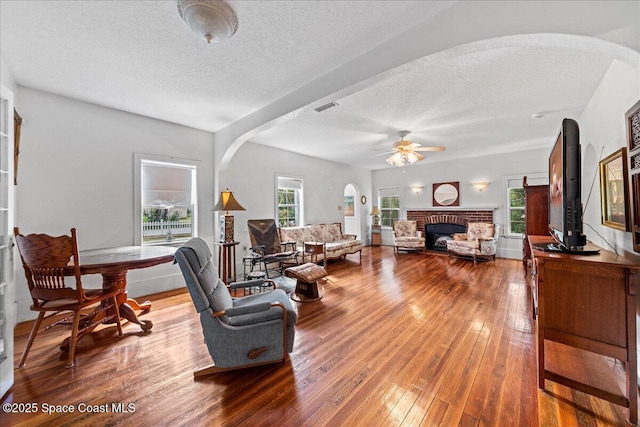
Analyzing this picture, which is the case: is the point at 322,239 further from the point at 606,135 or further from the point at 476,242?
the point at 606,135

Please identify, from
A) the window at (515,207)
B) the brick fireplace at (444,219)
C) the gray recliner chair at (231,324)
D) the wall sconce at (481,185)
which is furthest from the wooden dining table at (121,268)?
the window at (515,207)

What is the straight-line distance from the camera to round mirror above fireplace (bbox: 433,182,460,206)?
6.82m

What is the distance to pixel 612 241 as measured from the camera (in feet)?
7.11

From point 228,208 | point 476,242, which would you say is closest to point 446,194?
point 476,242

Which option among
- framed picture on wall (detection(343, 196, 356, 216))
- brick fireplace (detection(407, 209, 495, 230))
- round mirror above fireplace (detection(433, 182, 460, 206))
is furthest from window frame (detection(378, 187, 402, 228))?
round mirror above fireplace (detection(433, 182, 460, 206))

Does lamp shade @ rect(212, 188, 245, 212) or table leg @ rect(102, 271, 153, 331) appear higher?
lamp shade @ rect(212, 188, 245, 212)

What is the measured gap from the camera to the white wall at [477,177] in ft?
19.1

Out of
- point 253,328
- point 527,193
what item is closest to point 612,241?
point 527,193

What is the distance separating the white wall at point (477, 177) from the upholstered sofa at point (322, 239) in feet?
8.37

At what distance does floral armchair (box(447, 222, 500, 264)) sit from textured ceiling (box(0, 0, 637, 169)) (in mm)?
2591

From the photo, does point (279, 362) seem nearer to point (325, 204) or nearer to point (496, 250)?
point (325, 204)

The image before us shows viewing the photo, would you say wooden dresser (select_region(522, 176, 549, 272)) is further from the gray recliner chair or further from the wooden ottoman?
the gray recliner chair

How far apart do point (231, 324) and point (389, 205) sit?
7.18 metres

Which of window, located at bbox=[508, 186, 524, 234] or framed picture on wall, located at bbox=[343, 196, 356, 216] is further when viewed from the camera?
framed picture on wall, located at bbox=[343, 196, 356, 216]
